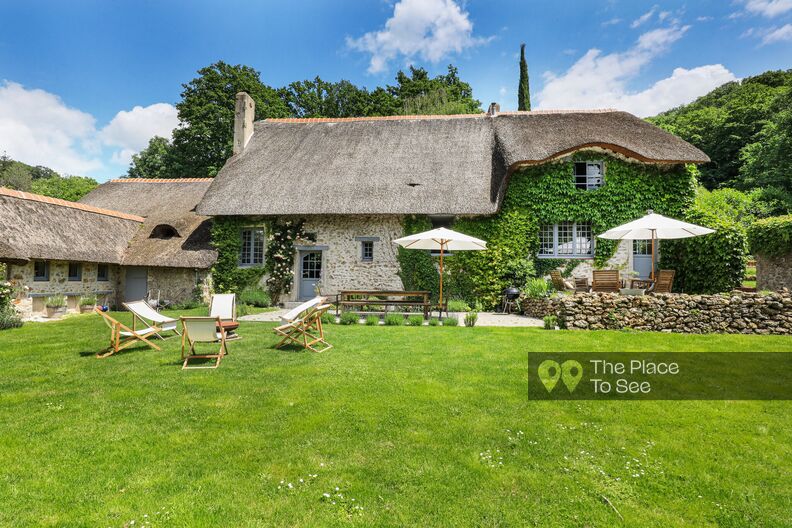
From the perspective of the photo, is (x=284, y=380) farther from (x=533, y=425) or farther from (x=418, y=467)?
(x=533, y=425)

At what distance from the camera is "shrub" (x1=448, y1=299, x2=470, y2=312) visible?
38.9 feet

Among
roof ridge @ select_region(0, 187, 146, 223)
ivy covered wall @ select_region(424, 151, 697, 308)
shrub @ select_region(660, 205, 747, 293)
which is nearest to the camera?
shrub @ select_region(660, 205, 747, 293)

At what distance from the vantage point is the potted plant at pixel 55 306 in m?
11.5

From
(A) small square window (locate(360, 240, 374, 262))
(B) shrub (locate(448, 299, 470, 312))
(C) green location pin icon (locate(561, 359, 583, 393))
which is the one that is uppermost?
(A) small square window (locate(360, 240, 374, 262))

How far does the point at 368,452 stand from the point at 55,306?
1333 centimetres

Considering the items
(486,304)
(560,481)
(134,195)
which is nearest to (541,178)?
(486,304)

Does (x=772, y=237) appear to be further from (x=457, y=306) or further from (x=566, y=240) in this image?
(x=457, y=306)

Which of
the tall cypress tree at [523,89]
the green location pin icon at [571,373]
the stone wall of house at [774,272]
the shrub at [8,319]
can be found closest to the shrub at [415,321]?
the green location pin icon at [571,373]

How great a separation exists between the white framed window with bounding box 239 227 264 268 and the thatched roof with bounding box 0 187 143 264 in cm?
457

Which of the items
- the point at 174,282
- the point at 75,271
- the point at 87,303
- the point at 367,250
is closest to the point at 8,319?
the point at 87,303

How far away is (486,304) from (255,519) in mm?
11025

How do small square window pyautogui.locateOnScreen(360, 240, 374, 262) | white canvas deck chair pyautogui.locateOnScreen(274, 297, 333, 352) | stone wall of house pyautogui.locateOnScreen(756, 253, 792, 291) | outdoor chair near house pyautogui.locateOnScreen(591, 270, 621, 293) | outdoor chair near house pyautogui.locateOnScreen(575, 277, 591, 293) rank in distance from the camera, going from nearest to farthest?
white canvas deck chair pyautogui.locateOnScreen(274, 297, 333, 352) → outdoor chair near house pyautogui.locateOnScreen(591, 270, 621, 293) → outdoor chair near house pyautogui.locateOnScreen(575, 277, 591, 293) → stone wall of house pyautogui.locateOnScreen(756, 253, 792, 291) → small square window pyautogui.locateOnScreen(360, 240, 374, 262)

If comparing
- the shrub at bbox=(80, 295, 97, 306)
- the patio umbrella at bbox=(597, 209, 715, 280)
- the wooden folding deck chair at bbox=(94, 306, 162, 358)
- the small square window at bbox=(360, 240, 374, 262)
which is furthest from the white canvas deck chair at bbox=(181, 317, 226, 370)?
the shrub at bbox=(80, 295, 97, 306)

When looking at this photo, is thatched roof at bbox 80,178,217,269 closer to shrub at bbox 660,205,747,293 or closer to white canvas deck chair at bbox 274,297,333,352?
white canvas deck chair at bbox 274,297,333,352
